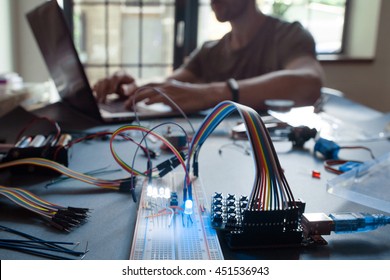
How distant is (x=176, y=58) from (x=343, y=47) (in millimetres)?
1056

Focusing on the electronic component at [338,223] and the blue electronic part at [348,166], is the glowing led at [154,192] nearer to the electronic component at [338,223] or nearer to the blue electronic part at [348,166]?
the electronic component at [338,223]

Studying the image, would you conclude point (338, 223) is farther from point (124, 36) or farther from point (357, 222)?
point (124, 36)

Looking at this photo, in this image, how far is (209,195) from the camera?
0.61 m

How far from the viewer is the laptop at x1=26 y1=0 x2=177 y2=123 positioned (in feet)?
3.14

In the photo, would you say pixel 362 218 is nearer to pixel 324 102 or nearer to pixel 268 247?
pixel 268 247

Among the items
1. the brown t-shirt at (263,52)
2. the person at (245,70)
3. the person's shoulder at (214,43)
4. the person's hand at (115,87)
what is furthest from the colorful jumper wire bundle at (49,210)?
the person's shoulder at (214,43)

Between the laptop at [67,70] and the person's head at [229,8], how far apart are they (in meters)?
0.38

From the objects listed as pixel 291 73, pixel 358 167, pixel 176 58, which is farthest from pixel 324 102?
pixel 176 58

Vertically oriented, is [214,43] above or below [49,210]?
above

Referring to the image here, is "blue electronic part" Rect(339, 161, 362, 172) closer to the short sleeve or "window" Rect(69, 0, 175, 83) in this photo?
the short sleeve

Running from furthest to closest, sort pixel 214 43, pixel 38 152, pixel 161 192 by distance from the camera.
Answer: pixel 214 43, pixel 38 152, pixel 161 192

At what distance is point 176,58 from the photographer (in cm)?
243

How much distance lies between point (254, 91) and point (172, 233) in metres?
0.74

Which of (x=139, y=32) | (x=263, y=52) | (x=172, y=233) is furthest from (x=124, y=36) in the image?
(x=172, y=233)
